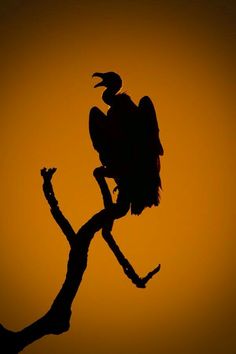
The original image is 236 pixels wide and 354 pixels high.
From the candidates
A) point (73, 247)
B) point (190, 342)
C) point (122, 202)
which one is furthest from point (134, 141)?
point (190, 342)

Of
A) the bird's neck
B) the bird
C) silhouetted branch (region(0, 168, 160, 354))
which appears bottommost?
silhouetted branch (region(0, 168, 160, 354))

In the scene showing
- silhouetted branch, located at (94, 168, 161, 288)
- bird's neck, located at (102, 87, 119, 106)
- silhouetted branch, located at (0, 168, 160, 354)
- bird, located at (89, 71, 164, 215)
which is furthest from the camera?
bird's neck, located at (102, 87, 119, 106)

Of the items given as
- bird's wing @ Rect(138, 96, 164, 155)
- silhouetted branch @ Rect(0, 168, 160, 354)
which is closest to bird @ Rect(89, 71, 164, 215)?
bird's wing @ Rect(138, 96, 164, 155)

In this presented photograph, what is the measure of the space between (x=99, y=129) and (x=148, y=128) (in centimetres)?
29

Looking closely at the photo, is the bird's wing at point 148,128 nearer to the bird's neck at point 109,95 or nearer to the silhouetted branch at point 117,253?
the bird's neck at point 109,95

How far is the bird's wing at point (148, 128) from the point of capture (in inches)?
113

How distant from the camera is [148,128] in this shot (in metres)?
2.90

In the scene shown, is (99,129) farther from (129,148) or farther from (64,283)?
(64,283)

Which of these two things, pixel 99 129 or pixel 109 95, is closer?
pixel 99 129

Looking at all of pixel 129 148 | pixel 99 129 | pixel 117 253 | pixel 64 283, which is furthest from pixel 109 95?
pixel 64 283

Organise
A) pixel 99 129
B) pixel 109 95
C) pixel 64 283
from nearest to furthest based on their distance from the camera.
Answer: pixel 64 283
pixel 99 129
pixel 109 95

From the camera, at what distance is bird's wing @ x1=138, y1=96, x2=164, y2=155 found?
288 centimetres

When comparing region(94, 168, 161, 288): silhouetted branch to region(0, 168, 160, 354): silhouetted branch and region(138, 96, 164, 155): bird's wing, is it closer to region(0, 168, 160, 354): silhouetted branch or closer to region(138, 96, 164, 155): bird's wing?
region(0, 168, 160, 354): silhouetted branch

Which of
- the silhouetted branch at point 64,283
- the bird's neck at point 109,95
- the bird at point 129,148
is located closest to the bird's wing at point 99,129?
the bird at point 129,148
